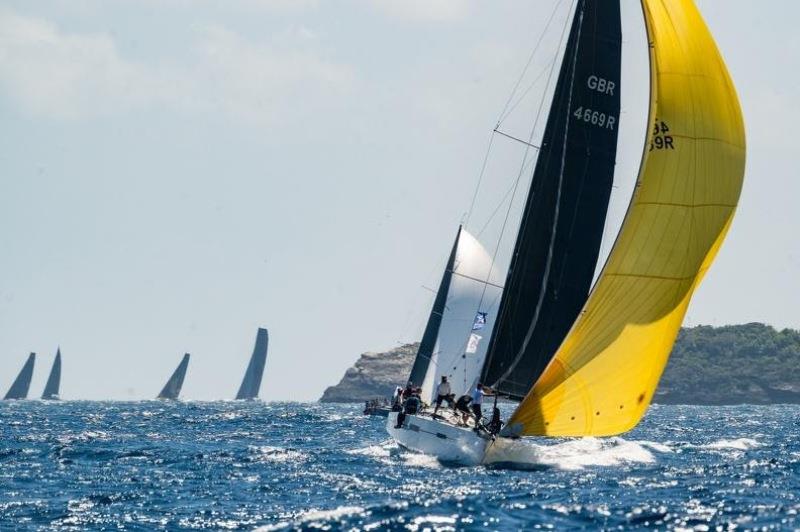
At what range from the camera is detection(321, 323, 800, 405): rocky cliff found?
160m

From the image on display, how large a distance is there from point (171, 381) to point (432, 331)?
9525 centimetres

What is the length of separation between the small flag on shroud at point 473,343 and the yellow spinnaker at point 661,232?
10538mm

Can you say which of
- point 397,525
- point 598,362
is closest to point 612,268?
point 598,362

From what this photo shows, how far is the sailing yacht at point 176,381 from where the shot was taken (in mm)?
134500

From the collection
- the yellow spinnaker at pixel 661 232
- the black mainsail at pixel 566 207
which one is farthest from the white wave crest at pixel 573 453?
the yellow spinnaker at pixel 661 232

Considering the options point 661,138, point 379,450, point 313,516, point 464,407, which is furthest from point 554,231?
point 313,516

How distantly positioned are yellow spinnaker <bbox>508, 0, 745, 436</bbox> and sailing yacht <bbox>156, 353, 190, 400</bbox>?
112 meters

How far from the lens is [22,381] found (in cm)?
14138

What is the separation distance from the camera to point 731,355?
6826 inches

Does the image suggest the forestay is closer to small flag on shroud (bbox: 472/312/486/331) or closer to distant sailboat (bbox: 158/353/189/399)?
small flag on shroud (bbox: 472/312/486/331)

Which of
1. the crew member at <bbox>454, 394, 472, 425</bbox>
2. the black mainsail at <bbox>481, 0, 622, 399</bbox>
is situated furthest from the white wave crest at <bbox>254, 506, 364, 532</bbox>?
the black mainsail at <bbox>481, 0, 622, 399</bbox>

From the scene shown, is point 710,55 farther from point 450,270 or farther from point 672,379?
point 672,379

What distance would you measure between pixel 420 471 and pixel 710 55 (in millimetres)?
10497

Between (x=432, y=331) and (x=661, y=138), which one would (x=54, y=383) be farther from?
(x=661, y=138)
